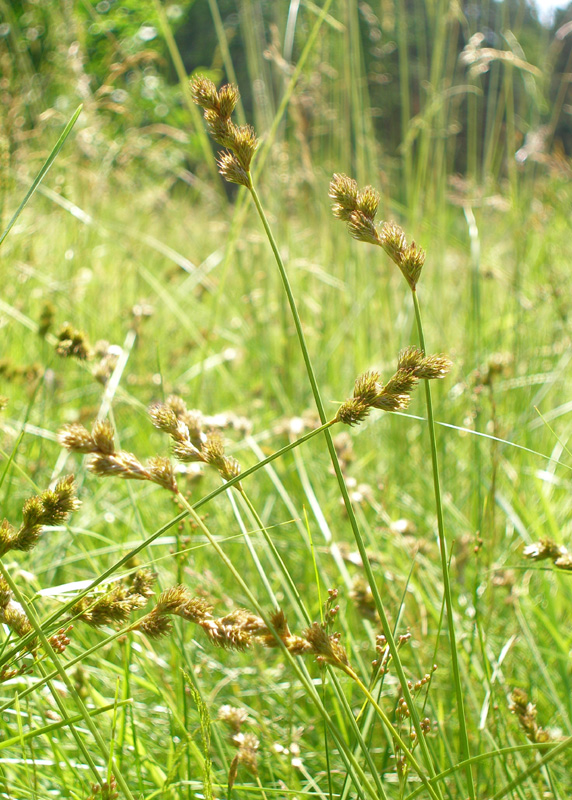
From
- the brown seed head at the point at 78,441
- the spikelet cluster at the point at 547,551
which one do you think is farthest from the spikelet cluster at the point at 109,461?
the spikelet cluster at the point at 547,551

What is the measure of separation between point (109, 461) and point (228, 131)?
0.24m

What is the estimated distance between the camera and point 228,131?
1.46 ft

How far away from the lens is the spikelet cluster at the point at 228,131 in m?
0.44

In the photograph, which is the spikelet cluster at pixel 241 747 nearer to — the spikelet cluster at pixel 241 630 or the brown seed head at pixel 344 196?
the spikelet cluster at pixel 241 630

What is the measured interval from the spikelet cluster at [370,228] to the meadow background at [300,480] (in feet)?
0.45

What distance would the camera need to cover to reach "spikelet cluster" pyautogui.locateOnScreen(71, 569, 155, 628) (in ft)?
1.42

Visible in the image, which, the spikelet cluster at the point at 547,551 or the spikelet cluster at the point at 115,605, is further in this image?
the spikelet cluster at the point at 547,551

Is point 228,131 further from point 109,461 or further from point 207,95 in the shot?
point 109,461

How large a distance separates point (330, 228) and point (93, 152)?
83cm

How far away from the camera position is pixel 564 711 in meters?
0.72

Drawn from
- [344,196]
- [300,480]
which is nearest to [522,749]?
[344,196]

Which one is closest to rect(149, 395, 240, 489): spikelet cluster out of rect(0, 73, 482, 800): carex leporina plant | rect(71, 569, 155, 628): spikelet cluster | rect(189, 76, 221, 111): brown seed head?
rect(0, 73, 482, 800): carex leporina plant

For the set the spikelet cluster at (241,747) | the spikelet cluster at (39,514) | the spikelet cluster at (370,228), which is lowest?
the spikelet cluster at (241,747)

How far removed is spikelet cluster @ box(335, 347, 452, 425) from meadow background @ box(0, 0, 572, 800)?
76mm
